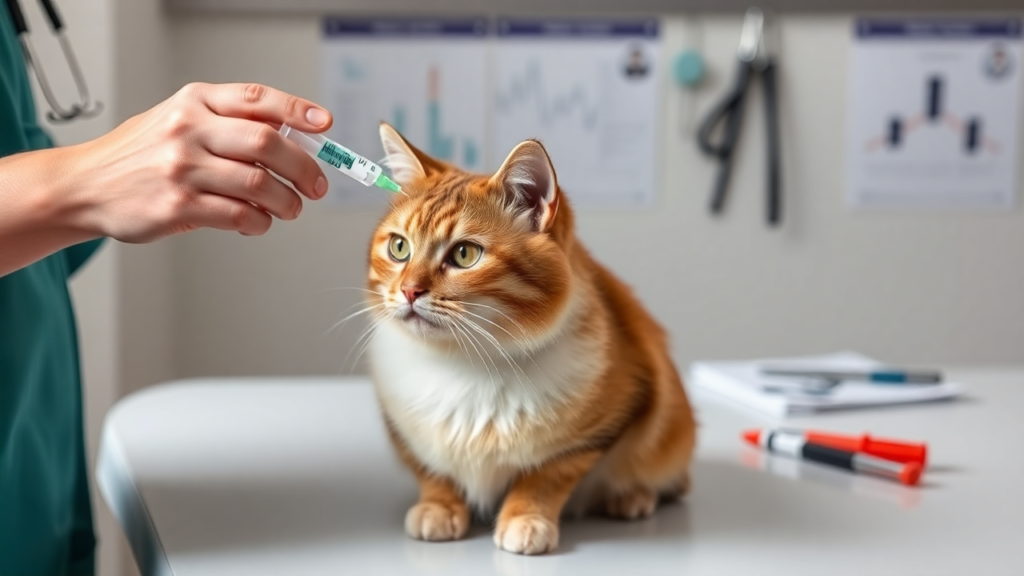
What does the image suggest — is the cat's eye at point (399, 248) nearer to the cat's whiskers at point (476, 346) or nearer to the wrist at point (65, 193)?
the cat's whiskers at point (476, 346)

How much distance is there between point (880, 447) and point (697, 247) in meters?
1.28

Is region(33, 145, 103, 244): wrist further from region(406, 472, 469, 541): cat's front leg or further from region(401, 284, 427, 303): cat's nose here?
region(406, 472, 469, 541): cat's front leg

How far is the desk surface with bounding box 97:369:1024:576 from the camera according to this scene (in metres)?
0.83

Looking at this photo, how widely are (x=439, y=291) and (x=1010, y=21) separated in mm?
2048

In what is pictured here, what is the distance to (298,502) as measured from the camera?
98 cm

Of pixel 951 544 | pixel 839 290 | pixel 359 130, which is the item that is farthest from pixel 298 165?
pixel 839 290

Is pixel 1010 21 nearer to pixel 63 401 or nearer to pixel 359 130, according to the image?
pixel 359 130

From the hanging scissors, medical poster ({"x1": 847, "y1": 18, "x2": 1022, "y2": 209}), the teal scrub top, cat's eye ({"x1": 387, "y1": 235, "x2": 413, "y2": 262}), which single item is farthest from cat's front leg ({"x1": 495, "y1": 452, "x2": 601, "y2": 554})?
medical poster ({"x1": 847, "y1": 18, "x2": 1022, "y2": 209})

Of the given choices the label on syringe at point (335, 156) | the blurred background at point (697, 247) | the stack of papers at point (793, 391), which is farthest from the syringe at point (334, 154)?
the blurred background at point (697, 247)

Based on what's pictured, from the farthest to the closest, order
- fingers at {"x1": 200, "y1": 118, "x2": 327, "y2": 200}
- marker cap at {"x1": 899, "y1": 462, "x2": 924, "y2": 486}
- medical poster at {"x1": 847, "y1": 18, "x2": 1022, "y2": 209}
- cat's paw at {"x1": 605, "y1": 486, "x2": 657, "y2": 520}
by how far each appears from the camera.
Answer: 1. medical poster at {"x1": 847, "y1": 18, "x2": 1022, "y2": 209}
2. marker cap at {"x1": 899, "y1": 462, "x2": 924, "y2": 486}
3. cat's paw at {"x1": 605, "y1": 486, "x2": 657, "y2": 520}
4. fingers at {"x1": 200, "y1": 118, "x2": 327, "y2": 200}

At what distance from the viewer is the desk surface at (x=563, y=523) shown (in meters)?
0.83

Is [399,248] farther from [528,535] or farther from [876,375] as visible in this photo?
[876,375]

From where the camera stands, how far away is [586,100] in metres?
2.35

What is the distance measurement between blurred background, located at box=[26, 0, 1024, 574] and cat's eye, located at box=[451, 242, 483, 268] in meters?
1.43
